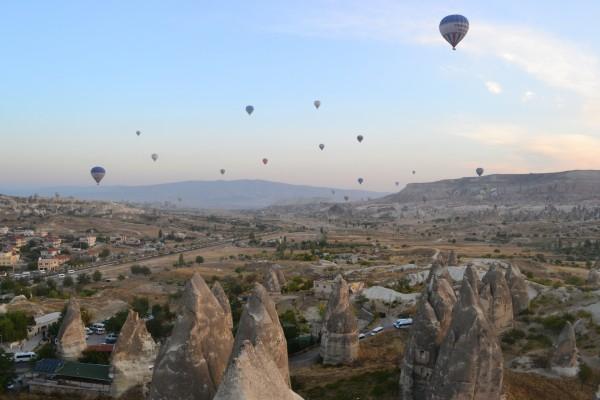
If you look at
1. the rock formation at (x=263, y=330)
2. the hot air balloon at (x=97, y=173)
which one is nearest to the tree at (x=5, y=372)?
the rock formation at (x=263, y=330)

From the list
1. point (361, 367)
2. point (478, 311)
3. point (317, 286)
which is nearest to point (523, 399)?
point (478, 311)

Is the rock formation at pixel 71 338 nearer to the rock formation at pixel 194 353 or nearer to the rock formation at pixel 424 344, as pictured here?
the rock formation at pixel 424 344

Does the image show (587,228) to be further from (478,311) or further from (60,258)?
(478,311)

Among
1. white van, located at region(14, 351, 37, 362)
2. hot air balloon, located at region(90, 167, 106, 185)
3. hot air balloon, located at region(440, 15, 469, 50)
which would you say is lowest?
white van, located at region(14, 351, 37, 362)

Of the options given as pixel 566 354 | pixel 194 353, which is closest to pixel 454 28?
pixel 566 354

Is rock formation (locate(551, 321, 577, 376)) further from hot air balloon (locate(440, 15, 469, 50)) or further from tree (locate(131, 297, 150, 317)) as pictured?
hot air balloon (locate(440, 15, 469, 50))

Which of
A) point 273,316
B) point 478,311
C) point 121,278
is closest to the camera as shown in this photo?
point 478,311

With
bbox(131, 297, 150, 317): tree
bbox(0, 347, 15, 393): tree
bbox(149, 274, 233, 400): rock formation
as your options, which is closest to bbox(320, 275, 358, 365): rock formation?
bbox(149, 274, 233, 400): rock formation
